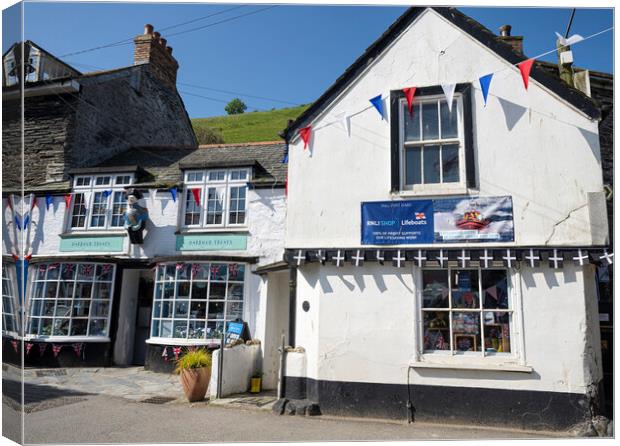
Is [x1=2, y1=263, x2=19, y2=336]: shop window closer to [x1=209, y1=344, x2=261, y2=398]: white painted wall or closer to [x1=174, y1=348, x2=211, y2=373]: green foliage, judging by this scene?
[x1=174, y1=348, x2=211, y2=373]: green foliage

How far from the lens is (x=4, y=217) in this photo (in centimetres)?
682

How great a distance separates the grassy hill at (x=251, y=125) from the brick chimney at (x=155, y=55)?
63.2 feet

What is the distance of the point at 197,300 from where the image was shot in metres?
11.3

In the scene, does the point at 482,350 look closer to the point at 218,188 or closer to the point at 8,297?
the point at 8,297

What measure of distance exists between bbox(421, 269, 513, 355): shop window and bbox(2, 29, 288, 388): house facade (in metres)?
3.56

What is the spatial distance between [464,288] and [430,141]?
2.54 meters

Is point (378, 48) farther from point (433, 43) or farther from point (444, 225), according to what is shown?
point (444, 225)

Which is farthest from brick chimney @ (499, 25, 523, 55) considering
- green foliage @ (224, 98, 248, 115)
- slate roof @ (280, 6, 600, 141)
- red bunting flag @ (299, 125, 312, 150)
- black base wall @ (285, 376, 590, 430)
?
green foliage @ (224, 98, 248, 115)

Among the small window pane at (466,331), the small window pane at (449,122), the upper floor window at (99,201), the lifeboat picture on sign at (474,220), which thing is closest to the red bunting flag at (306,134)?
the small window pane at (449,122)

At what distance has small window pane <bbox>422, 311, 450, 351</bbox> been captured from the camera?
7035mm

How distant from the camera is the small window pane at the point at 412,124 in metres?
7.73

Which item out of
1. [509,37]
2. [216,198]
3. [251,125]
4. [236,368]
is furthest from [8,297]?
[251,125]

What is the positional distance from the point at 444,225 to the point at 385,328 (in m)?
1.91

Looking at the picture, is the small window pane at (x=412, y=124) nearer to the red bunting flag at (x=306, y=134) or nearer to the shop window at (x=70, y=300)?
the red bunting flag at (x=306, y=134)
